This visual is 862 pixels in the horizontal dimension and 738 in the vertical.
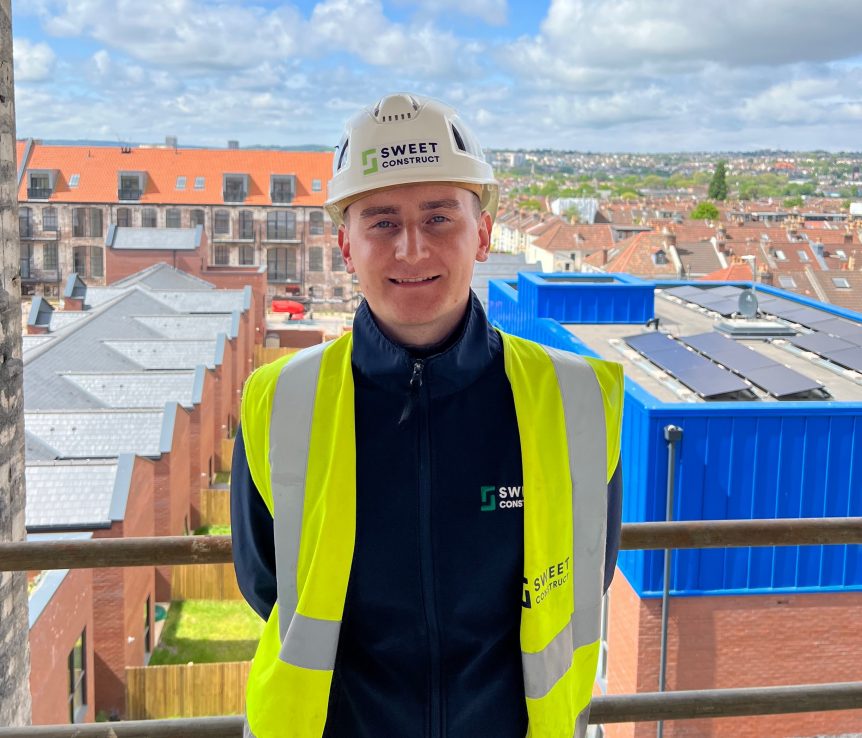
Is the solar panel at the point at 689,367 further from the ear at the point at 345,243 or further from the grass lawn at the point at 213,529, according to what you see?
the ear at the point at 345,243

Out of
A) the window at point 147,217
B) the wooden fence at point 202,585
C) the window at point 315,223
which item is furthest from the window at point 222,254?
the wooden fence at point 202,585

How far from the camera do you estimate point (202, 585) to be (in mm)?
19781

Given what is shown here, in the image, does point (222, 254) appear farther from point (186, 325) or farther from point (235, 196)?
point (186, 325)

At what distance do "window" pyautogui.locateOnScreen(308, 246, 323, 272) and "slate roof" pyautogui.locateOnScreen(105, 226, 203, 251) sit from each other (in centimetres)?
1332

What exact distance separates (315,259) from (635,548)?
5999 centimetres

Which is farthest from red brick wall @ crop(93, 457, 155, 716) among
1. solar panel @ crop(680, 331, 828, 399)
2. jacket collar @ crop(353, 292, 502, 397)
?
jacket collar @ crop(353, 292, 502, 397)

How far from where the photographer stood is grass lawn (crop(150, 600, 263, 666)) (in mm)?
17781

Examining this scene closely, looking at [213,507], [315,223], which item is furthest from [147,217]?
[213,507]

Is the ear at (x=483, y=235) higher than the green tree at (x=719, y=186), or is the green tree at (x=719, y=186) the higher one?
the green tree at (x=719, y=186)

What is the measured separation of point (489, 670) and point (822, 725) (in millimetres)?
12856

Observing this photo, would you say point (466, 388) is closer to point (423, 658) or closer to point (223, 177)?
point (423, 658)

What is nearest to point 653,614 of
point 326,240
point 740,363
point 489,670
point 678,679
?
point 678,679

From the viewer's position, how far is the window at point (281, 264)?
6216 cm

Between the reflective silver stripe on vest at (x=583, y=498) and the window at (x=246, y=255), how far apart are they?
6094 centimetres
